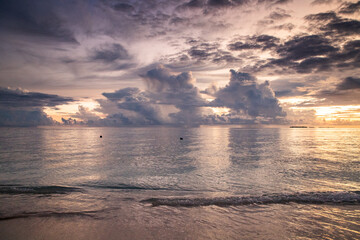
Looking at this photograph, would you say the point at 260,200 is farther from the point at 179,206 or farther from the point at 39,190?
the point at 39,190

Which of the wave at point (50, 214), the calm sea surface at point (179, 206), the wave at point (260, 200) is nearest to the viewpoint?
the calm sea surface at point (179, 206)

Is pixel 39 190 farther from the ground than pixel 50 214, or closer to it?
closer to it

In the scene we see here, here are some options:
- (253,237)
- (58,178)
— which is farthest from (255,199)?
(58,178)

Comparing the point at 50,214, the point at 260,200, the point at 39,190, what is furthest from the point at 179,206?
the point at 39,190

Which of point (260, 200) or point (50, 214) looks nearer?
point (50, 214)

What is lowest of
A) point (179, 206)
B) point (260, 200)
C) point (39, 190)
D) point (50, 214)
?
point (39, 190)

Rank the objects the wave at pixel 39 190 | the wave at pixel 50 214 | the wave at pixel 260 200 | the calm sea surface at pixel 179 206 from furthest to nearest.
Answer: the wave at pixel 39 190, the wave at pixel 260 200, the wave at pixel 50 214, the calm sea surface at pixel 179 206

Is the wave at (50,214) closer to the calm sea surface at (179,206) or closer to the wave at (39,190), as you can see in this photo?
the calm sea surface at (179,206)

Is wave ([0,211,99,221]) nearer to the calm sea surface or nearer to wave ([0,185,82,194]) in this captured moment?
the calm sea surface

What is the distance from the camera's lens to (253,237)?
31.8ft

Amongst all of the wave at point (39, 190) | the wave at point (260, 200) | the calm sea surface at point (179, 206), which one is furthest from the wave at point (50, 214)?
the wave at point (39, 190)

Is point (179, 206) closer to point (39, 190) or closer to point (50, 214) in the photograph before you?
point (50, 214)

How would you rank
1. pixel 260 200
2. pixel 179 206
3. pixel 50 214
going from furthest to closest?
pixel 260 200 < pixel 179 206 < pixel 50 214

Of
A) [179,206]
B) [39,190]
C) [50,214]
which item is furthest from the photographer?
[39,190]
